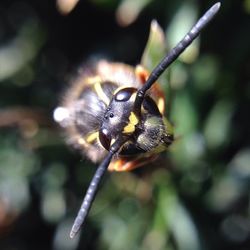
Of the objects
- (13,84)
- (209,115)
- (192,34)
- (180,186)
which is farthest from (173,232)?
(192,34)

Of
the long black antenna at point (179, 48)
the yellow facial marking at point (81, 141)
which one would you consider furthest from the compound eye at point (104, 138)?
the yellow facial marking at point (81, 141)

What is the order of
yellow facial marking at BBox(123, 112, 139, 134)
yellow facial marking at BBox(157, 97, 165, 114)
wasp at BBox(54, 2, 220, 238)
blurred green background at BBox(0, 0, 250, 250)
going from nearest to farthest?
1. wasp at BBox(54, 2, 220, 238)
2. yellow facial marking at BBox(123, 112, 139, 134)
3. yellow facial marking at BBox(157, 97, 165, 114)
4. blurred green background at BBox(0, 0, 250, 250)

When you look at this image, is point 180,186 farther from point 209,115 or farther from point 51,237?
point 51,237

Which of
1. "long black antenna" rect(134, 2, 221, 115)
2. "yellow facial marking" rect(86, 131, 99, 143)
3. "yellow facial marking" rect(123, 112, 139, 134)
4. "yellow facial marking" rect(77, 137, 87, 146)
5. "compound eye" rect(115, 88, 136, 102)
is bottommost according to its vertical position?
"yellow facial marking" rect(77, 137, 87, 146)

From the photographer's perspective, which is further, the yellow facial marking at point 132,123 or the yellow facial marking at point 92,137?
the yellow facial marking at point 92,137

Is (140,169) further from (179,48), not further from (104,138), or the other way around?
(179,48)

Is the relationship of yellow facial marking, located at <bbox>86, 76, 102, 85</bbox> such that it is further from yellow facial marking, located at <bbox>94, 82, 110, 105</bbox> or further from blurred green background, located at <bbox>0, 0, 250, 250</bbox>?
blurred green background, located at <bbox>0, 0, 250, 250</bbox>

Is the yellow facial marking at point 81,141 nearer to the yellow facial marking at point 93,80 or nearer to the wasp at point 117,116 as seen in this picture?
the wasp at point 117,116

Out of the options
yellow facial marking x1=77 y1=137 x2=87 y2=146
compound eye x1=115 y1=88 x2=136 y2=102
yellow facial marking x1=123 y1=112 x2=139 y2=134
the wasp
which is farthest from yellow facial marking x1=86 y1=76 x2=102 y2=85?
yellow facial marking x1=123 y1=112 x2=139 y2=134
